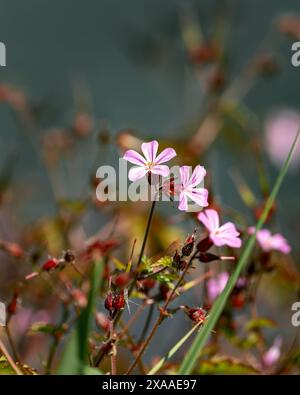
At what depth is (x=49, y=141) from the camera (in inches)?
55.2

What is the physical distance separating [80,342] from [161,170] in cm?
18

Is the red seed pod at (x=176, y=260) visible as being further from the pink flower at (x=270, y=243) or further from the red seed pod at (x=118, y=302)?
the pink flower at (x=270, y=243)

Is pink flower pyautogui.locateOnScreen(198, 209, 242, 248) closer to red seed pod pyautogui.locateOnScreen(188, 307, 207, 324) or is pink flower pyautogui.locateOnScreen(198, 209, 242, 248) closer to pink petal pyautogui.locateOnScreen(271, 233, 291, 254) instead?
red seed pod pyautogui.locateOnScreen(188, 307, 207, 324)

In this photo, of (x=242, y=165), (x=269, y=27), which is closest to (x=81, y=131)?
(x=242, y=165)

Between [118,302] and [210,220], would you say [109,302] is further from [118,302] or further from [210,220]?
[210,220]

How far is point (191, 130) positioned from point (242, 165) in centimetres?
24

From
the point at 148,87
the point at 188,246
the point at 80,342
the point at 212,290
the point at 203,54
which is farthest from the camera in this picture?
the point at 148,87

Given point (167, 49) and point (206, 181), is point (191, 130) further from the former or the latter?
point (206, 181)

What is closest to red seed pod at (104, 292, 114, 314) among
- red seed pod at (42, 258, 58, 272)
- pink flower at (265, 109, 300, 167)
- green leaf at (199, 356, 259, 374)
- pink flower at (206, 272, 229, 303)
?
red seed pod at (42, 258, 58, 272)

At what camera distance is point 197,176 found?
0.70 metres

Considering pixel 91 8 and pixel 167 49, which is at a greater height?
pixel 91 8

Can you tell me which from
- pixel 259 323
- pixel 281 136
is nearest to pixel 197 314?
pixel 259 323

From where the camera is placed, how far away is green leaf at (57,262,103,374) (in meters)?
0.59

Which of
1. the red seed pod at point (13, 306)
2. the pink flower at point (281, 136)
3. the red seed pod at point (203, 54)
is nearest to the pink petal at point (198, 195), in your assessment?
the red seed pod at point (13, 306)
